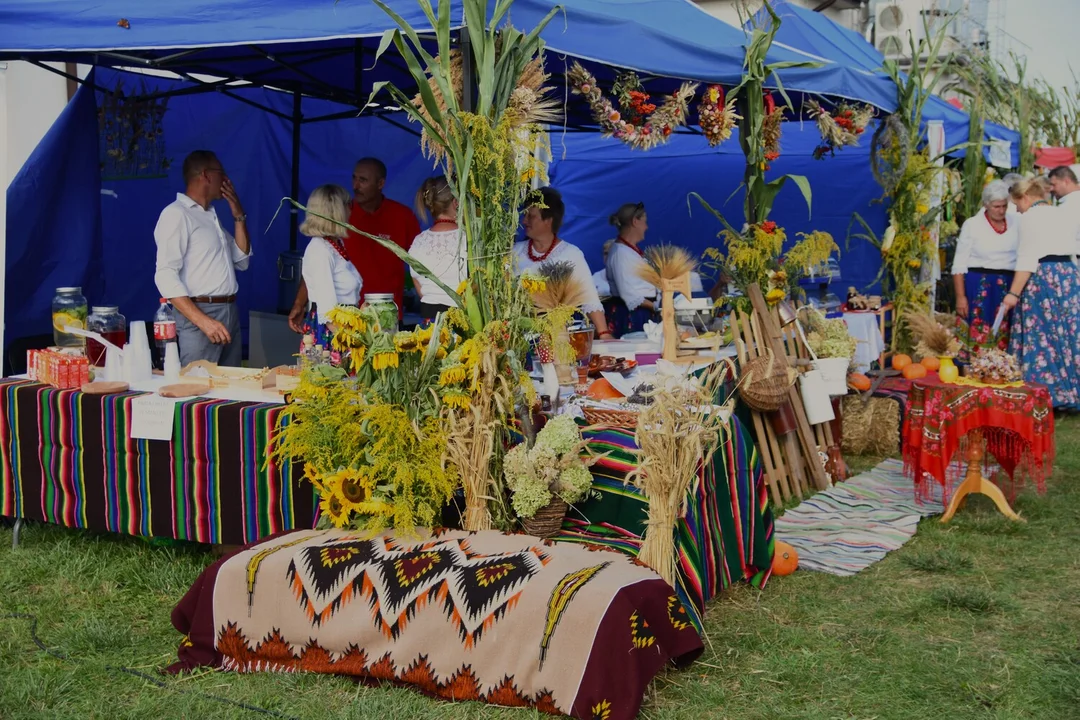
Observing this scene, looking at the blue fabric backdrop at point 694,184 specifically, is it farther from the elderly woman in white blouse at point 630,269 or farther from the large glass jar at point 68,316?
the large glass jar at point 68,316

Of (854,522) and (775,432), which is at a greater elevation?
(775,432)

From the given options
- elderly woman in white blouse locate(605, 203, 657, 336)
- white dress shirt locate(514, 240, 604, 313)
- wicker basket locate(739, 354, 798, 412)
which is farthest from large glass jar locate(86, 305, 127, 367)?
elderly woman in white blouse locate(605, 203, 657, 336)

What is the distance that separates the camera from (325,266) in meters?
4.85

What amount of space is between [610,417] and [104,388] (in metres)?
1.94

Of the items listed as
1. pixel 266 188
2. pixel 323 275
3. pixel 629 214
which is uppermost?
pixel 266 188

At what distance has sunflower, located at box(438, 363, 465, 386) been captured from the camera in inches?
130

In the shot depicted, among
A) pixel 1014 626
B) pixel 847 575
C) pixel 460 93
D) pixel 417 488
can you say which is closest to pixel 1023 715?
pixel 1014 626

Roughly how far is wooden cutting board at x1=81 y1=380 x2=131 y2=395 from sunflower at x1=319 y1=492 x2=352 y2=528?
1235mm

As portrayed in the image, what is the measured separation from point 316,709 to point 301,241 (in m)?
5.66

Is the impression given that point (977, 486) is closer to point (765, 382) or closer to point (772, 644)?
point (765, 382)

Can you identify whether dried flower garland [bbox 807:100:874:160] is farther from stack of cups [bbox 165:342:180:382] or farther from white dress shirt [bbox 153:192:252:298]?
stack of cups [bbox 165:342:180:382]

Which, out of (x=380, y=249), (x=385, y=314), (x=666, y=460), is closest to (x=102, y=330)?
(x=385, y=314)

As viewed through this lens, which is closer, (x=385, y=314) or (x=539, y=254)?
(x=385, y=314)

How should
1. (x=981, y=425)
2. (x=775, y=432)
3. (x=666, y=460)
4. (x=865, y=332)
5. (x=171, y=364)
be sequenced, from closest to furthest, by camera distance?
(x=666, y=460)
(x=171, y=364)
(x=981, y=425)
(x=775, y=432)
(x=865, y=332)
